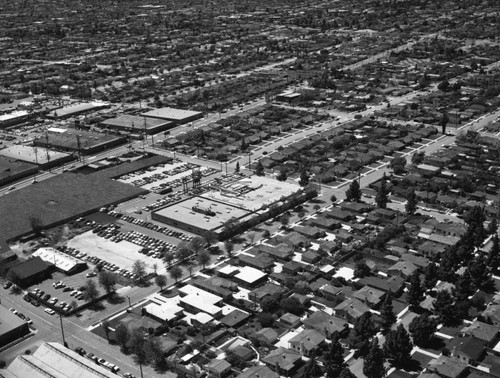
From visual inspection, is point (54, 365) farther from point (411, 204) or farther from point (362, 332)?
point (411, 204)

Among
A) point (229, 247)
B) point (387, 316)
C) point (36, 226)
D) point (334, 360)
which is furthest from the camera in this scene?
point (36, 226)

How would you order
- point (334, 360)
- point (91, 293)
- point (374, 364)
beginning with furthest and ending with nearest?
point (91, 293) → point (334, 360) → point (374, 364)

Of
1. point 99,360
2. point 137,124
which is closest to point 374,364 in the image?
point 99,360

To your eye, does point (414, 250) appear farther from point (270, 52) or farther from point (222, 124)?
point (270, 52)

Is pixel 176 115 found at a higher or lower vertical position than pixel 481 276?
lower

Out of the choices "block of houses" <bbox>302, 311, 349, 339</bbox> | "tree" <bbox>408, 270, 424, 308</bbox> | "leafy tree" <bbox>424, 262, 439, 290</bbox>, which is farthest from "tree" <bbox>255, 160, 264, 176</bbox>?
"tree" <bbox>408, 270, 424, 308</bbox>

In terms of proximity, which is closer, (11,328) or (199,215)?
(11,328)

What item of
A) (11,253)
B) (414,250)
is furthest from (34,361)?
(414,250)
